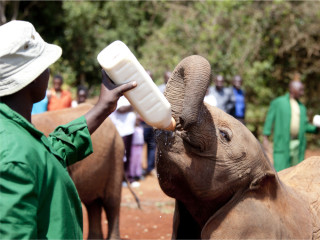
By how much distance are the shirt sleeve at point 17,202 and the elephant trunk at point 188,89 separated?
90cm

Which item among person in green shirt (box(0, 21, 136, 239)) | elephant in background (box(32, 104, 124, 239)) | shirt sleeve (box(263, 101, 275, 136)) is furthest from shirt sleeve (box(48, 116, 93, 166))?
shirt sleeve (box(263, 101, 275, 136))

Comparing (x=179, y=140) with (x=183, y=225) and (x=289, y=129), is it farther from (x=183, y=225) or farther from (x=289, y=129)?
(x=289, y=129)

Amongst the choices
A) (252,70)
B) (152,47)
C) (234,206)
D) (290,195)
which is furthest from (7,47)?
(152,47)

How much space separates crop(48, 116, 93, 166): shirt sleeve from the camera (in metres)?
2.47

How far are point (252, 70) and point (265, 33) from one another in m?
1.12

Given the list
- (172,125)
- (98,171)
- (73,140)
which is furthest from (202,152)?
(98,171)

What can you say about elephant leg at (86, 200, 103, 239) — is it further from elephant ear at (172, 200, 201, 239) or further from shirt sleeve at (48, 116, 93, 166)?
shirt sleeve at (48, 116, 93, 166)

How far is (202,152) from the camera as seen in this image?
2.67 metres

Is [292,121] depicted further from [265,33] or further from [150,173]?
Result: [265,33]

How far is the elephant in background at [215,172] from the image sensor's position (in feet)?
8.65

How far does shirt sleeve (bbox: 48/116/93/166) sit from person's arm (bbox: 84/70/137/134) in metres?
0.04

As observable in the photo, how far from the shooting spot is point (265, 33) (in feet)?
47.4

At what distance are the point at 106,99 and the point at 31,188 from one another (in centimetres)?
71

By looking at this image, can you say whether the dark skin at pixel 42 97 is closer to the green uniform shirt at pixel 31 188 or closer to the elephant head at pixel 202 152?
the green uniform shirt at pixel 31 188
